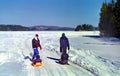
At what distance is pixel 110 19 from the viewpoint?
71625 mm

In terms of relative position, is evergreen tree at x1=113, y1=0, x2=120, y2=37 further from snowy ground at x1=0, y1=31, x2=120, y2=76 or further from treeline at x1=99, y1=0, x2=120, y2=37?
snowy ground at x1=0, y1=31, x2=120, y2=76

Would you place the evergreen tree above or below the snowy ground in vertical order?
above

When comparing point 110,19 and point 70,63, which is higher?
point 110,19

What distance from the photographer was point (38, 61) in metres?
15.6

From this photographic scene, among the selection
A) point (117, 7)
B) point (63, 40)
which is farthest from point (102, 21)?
point (63, 40)

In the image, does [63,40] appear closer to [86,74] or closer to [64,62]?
[64,62]

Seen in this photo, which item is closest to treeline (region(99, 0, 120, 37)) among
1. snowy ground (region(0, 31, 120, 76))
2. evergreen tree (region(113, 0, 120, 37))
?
evergreen tree (region(113, 0, 120, 37))

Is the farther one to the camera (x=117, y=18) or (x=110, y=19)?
(x=110, y=19)

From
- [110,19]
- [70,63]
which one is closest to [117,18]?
[110,19]

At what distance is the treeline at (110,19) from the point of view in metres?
61.8

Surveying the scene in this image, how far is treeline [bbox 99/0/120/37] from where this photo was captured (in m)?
61.8

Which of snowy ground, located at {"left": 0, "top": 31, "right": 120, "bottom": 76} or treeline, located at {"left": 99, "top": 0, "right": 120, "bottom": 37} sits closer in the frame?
snowy ground, located at {"left": 0, "top": 31, "right": 120, "bottom": 76}

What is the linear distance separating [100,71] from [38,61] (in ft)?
14.1

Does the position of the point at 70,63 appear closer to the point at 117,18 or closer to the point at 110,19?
the point at 117,18
